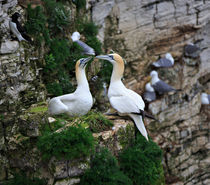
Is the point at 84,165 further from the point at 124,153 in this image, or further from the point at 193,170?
the point at 193,170

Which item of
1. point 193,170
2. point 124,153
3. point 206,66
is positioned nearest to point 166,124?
point 193,170

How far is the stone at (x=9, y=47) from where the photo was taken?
558 centimetres

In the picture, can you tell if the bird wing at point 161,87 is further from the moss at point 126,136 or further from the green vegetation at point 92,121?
the green vegetation at point 92,121

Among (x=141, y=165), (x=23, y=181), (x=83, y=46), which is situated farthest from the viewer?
(x=83, y=46)

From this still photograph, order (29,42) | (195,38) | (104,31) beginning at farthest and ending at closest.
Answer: (195,38), (104,31), (29,42)

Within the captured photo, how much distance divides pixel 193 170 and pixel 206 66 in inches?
166

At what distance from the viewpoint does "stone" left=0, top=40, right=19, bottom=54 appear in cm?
558

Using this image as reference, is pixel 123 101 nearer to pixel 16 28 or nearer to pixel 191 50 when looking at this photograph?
pixel 16 28

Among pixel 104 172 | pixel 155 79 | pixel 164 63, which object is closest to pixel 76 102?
pixel 104 172

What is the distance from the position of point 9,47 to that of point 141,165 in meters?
3.64

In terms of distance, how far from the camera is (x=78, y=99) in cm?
500

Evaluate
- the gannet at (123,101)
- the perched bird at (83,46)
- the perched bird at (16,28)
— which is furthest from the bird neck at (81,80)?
the perched bird at (83,46)

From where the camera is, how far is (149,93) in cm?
943

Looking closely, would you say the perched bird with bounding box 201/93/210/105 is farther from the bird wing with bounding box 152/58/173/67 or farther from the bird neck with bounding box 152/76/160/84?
the bird neck with bounding box 152/76/160/84
